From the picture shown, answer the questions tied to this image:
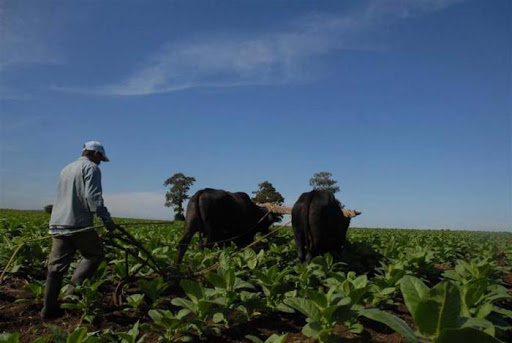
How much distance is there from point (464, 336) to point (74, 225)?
15.1ft

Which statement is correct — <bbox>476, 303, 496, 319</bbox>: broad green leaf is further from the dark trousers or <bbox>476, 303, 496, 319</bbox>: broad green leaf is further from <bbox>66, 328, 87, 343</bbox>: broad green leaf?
the dark trousers

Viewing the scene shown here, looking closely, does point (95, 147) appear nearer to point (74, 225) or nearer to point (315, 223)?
point (74, 225)

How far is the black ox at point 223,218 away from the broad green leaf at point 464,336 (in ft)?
20.1

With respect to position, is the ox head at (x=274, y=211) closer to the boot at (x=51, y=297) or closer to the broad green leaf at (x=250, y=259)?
the broad green leaf at (x=250, y=259)

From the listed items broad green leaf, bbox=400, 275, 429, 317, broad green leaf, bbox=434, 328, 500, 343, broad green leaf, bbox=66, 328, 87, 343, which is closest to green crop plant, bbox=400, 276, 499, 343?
broad green leaf, bbox=434, 328, 500, 343

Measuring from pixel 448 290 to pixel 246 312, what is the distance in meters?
3.07

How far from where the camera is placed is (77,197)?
5348mm

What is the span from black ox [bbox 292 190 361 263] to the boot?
4384 mm

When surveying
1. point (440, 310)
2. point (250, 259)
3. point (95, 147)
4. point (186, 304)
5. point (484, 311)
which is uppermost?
point (95, 147)

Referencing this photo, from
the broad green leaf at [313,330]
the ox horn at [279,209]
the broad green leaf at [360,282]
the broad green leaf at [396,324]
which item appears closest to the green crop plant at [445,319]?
the broad green leaf at [396,324]

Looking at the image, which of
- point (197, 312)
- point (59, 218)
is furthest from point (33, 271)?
point (197, 312)

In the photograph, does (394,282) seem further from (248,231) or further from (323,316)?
(248,231)

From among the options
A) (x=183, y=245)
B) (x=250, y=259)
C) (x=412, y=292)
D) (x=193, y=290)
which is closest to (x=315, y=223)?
(x=250, y=259)

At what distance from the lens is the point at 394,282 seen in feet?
17.4
